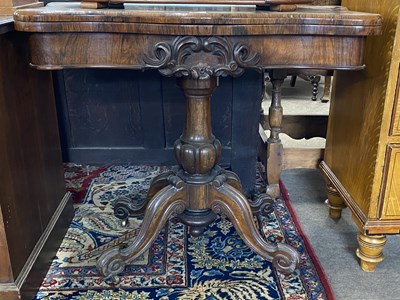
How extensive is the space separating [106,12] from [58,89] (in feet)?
3.40

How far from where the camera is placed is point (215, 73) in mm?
999

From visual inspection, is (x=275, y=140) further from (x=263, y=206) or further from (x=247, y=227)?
(x=247, y=227)

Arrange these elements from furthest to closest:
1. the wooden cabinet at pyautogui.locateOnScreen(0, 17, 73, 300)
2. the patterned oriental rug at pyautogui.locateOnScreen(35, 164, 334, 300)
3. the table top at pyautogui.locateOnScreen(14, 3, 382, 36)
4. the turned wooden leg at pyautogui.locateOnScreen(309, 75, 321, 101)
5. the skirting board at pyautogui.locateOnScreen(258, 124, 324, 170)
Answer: the turned wooden leg at pyautogui.locateOnScreen(309, 75, 321, 101) < the skirting board at pyautogui.locateOnScreen(258, 124, 324, 170) < the patterned oriental rug at pyautogui.locateOnScreen(35, 164, 334, 300) < the wooden cabinet at pyautogui.locateOnScreen(0, 17, 73, 300) < the table top at pyautogui.locateOnScreen(14, 3, 382, 36)

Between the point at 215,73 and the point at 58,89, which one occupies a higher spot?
the point at 215,73

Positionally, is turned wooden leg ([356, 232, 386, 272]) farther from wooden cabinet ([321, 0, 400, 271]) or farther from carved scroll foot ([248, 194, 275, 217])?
carved scroll foot ([248, 194, 275, 217])


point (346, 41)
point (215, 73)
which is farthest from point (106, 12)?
point (346, 41)

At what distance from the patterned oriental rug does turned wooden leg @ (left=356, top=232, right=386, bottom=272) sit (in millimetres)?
135

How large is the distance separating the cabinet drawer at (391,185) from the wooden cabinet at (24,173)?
962 millimetres

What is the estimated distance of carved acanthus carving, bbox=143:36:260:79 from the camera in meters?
0.96

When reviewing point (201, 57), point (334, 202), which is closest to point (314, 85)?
point (334, 202)

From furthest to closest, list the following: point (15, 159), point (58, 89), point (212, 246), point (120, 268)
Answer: point (58, 89) → point (212, 246) → point (120, 268) → point (15, 159)

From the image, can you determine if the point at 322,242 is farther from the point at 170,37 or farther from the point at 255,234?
the point at 170,37

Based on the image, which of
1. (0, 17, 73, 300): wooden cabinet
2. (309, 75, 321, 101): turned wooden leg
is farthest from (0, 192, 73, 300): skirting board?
(309, 75, 321, 101): turned wooden leg

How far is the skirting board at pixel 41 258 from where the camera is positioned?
42.7 inches
